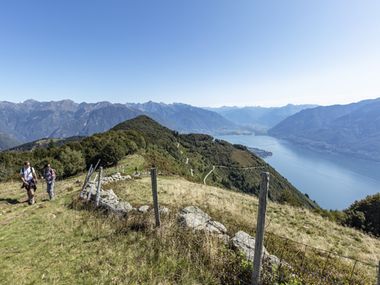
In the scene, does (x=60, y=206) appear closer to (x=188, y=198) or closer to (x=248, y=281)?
(x=188, y=198)

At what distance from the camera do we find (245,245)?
7984 mm

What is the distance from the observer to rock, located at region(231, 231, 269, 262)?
7.49m

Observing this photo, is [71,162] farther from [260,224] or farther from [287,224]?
[260,224]

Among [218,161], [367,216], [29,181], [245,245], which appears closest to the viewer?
[245,245]

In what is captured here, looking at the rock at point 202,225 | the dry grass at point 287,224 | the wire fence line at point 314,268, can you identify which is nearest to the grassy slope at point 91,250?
the dry grass at point 287,224

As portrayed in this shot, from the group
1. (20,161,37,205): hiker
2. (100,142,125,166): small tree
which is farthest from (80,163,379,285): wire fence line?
(100,142,125,166): small tree

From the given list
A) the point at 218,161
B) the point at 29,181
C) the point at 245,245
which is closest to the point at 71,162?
the point at 29,181

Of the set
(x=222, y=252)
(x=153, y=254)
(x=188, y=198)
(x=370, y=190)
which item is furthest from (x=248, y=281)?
(x=370, y=190)

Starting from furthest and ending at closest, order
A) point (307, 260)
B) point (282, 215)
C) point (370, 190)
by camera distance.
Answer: point (370, 190)
point (282, 215)
point (307, 260)

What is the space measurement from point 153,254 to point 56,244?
386 cm

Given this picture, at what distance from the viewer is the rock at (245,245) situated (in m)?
7.49

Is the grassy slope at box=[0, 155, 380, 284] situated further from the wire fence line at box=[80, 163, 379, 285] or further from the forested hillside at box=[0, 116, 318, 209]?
the forested hillside at box=[0, 116, 318, 209]

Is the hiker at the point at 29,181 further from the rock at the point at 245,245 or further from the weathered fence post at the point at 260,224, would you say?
the weathered fence post at the point at 260,224

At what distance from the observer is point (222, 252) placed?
7.58m
